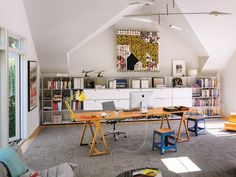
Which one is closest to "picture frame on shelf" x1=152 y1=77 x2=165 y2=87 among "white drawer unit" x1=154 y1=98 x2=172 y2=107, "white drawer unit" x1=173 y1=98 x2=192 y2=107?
"white drawer unit" x1=154 y1=98 x2=172 y2=107

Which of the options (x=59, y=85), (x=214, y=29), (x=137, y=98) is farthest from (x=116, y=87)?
(x=214, y=29)

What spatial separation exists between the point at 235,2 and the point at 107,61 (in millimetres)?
4402

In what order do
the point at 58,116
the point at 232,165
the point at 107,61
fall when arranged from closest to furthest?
the point at 232,165 → the point at 58,116 → the point at 107,61

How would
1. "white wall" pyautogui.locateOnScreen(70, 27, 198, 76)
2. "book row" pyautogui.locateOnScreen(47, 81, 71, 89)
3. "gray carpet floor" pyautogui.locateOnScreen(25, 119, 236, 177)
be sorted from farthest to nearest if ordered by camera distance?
"white wall" pyautogui.locateOnScreen(70, 27, 198, 76) < "book row" pyautogui.locateOnScreen(47, 81, 71, 89) < "gray carpet floor" pyautogui.locateOnScreen(25, 119, 236, 177)

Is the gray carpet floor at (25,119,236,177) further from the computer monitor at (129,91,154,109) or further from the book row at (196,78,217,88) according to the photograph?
the book row at (196,78,217,88)

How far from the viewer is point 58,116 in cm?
784

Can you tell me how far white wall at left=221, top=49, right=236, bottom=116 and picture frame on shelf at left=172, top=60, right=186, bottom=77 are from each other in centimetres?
153

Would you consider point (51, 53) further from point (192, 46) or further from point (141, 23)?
point (192, 46)

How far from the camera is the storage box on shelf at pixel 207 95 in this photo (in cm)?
873

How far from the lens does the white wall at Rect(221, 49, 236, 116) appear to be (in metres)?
8.25

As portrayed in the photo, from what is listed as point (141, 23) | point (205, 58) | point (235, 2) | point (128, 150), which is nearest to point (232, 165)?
point (128, 150)

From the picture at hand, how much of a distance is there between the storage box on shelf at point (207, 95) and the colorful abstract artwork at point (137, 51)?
5.78ft

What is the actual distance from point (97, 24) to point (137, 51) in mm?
2514

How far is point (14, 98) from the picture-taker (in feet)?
18.0
